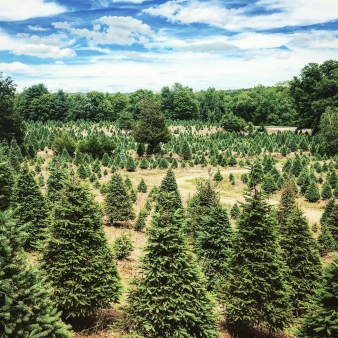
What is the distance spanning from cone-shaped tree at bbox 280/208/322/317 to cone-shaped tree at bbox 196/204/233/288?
2.10 m

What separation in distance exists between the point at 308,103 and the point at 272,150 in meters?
19.3

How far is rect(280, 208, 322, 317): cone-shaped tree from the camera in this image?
11664mm

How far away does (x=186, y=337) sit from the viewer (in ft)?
24.5

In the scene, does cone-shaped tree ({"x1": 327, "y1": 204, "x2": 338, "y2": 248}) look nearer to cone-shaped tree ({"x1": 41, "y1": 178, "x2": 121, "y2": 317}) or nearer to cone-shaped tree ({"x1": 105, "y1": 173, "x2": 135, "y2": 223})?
cone-shaped tree ({"x1": 105, "y1": 173, "x2": 135, "y2": 223})

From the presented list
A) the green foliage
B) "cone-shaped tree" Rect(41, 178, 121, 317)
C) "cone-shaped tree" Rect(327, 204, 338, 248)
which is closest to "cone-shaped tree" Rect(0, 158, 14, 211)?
the green foliage

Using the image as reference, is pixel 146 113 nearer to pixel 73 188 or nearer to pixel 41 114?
pixel 73 188

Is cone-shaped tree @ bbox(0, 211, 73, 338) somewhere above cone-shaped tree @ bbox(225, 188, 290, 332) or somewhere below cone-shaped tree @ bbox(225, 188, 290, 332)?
above

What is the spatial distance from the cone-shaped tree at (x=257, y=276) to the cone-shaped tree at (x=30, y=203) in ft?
30.4

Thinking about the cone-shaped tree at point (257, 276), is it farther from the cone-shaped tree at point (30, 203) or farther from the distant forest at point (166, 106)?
the distant forest at point (166, 106)

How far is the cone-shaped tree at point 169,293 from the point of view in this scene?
293 inches

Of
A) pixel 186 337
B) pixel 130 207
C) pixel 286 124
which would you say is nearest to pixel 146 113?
pixel 130 207

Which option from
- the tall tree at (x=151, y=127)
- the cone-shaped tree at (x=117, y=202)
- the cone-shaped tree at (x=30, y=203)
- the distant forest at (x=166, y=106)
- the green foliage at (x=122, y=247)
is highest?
the distant forest at (x=166, y=106)

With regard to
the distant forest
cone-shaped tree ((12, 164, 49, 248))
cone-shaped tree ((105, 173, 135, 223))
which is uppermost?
the distant forest

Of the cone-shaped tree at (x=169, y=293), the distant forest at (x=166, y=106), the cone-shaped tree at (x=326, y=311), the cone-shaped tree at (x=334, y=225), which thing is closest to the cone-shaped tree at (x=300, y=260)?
the cone-shaped tree at (x=326, y=311)
